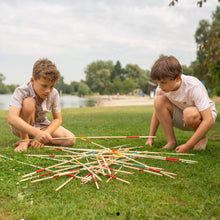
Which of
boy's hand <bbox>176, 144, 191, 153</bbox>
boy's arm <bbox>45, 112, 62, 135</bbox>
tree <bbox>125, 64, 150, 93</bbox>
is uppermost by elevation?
tree <bbox>125, 64, 150, 93</bbox>

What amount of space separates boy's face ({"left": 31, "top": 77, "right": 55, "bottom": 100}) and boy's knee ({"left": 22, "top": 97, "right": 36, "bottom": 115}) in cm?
12

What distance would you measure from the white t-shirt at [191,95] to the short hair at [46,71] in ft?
4.51

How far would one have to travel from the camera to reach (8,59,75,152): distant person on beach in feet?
8.66

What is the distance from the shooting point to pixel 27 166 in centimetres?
215

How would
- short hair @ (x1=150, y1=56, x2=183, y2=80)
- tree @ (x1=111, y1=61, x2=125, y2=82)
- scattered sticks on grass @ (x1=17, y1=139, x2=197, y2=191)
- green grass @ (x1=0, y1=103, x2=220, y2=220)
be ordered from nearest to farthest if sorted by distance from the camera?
green grass @ (x1=0, y1=103, x2=220, y2=220) → scattered sticks on grass @ (x1=17, y1=139, x2=197, y2=191) → short hair @ (x1=150, y1=56, x2=183, y2=80) → tree @ (x1=111, y1=61, x2=125, y2=82)

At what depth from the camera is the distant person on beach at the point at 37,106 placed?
2.64 metres

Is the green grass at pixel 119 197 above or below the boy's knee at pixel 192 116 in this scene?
below

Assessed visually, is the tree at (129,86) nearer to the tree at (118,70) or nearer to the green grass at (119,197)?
the tree at (118,70)

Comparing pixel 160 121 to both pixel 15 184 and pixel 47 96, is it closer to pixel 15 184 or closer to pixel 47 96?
pixel 47 96

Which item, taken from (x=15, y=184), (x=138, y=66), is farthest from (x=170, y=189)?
(x=138, y=66)

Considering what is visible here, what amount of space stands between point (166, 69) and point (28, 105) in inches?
64.8

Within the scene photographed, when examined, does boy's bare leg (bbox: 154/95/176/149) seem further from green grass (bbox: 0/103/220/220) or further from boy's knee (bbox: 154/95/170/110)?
green grass (bbox: 0/103/220/220)

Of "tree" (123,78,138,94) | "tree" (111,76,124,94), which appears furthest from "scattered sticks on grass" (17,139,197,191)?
"tree" (123,78,138,94)

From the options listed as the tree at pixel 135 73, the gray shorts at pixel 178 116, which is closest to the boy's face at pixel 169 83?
the gray shorts at pixel 178 116
